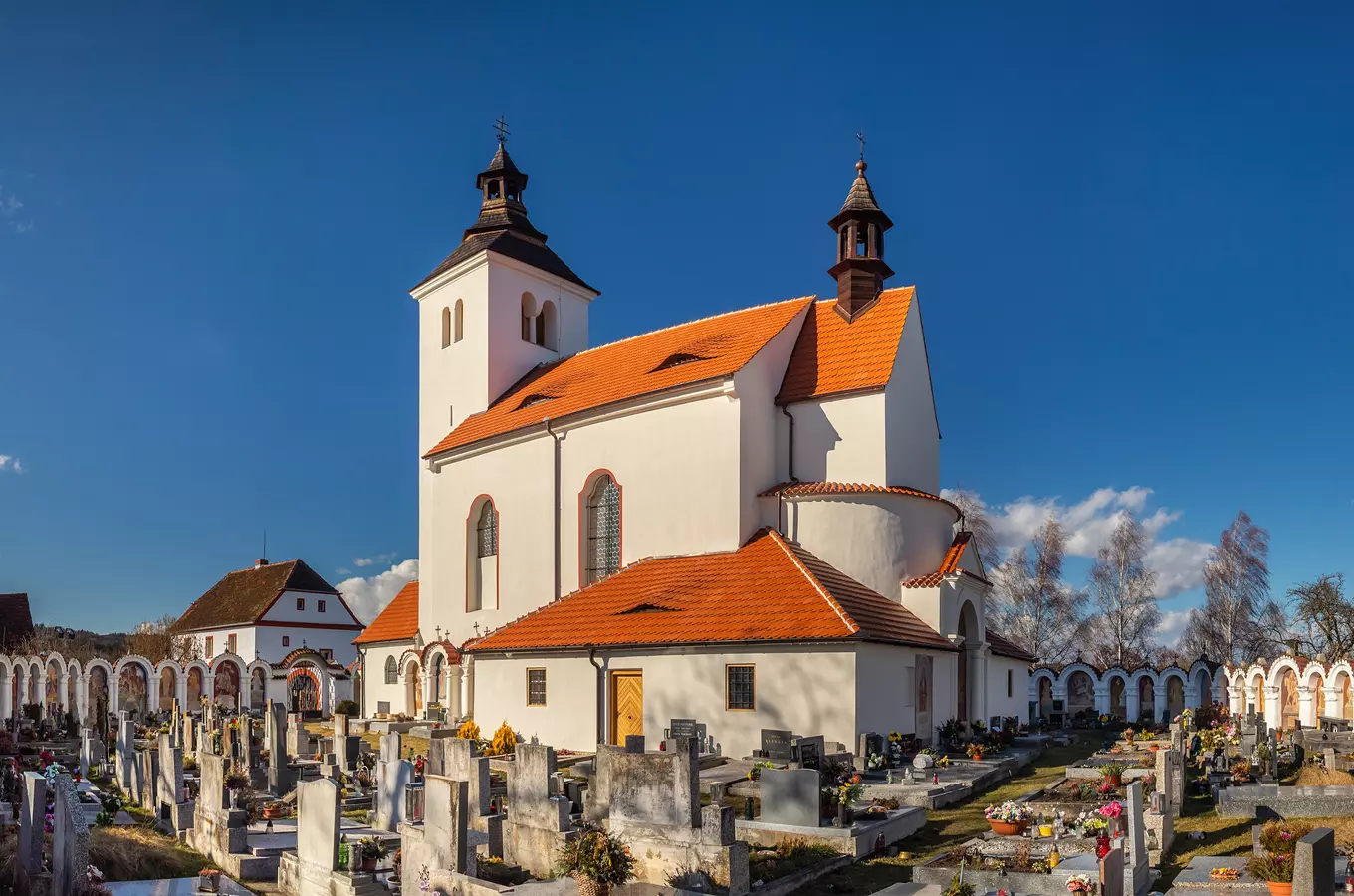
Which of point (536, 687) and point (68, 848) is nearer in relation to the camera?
point (68, 848)

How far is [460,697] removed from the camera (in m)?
32.5

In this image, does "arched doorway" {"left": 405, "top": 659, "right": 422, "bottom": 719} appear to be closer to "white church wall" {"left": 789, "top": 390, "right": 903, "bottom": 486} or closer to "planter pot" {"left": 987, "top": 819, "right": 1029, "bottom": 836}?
"white church wall" {"left": 789, "top": 390, "right": 903, "bottom": 486}

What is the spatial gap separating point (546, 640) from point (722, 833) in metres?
14.4

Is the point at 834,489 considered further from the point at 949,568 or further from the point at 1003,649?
the point at 1003,649

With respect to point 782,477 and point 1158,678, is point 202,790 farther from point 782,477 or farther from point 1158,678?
point 1158,678

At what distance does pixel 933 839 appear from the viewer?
15.8 m

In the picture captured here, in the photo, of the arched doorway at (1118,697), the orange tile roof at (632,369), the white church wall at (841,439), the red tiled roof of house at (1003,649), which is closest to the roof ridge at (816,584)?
the white church wall at (841,439)

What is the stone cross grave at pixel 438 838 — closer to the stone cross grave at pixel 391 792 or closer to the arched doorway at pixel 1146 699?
the stone cross grave at pixel 391 792

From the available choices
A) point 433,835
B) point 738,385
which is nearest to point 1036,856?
point 433,835

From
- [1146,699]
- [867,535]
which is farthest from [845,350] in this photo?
[1146,699]

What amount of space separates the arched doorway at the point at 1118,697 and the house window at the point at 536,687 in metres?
25.3

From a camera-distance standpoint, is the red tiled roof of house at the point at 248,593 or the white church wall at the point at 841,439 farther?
the red tiled roof of house at the point at 248,593

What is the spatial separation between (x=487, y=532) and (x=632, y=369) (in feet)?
23.6

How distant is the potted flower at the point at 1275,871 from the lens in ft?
35.5
